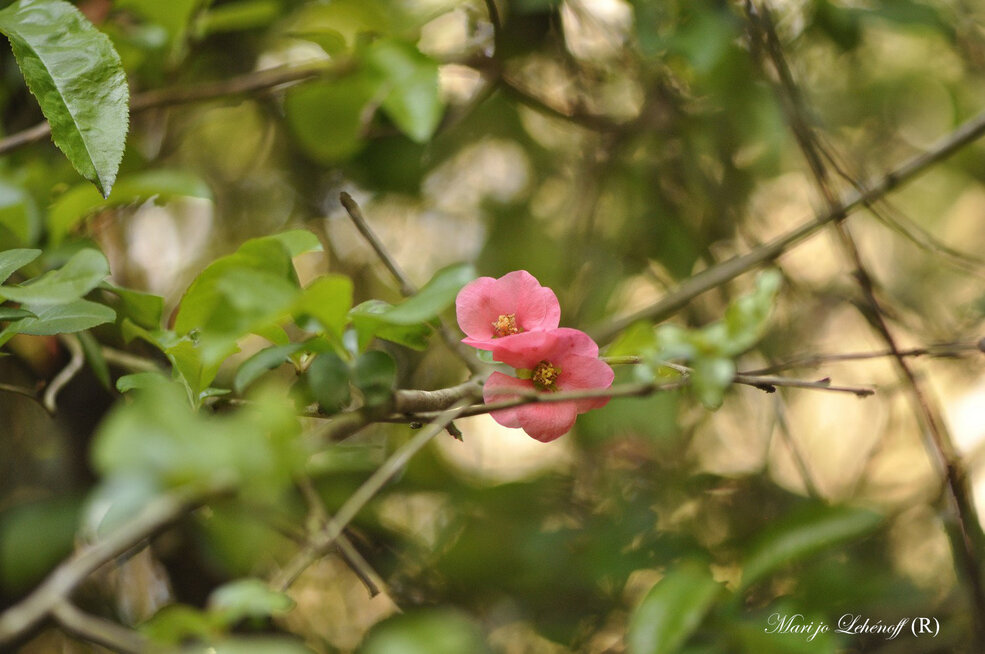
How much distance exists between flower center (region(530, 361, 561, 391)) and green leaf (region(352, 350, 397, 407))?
10cm

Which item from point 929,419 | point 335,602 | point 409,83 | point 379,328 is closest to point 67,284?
point 379,328

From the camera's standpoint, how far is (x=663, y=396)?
115 cm

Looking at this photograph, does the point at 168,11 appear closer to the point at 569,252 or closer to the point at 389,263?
the point at 389,263

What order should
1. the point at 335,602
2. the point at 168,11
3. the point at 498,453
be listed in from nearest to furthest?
the point at 168,11
the point at 335,602
the point at 498,453

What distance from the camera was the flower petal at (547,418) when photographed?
495 millimetres

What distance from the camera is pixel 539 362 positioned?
19.9 inches

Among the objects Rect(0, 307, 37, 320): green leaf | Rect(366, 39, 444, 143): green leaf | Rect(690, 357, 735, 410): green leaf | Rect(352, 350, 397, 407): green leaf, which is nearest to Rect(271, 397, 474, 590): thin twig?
Rect(352, 350, 397, 407): green leaf

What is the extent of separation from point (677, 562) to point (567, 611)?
22 centimetres

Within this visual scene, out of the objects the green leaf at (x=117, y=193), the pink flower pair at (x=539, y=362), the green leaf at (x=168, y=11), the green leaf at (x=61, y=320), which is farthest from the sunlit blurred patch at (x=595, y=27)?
the green leaf at (x=61, y=320)

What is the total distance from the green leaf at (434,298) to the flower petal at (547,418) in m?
0.11

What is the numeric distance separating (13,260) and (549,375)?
1.14 feet

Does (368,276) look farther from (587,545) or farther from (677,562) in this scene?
(677,562)

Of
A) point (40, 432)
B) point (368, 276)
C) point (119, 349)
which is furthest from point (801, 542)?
point (40, 432)

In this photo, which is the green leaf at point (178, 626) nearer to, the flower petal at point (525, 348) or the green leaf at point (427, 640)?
the green leaf at point (427, 640)
